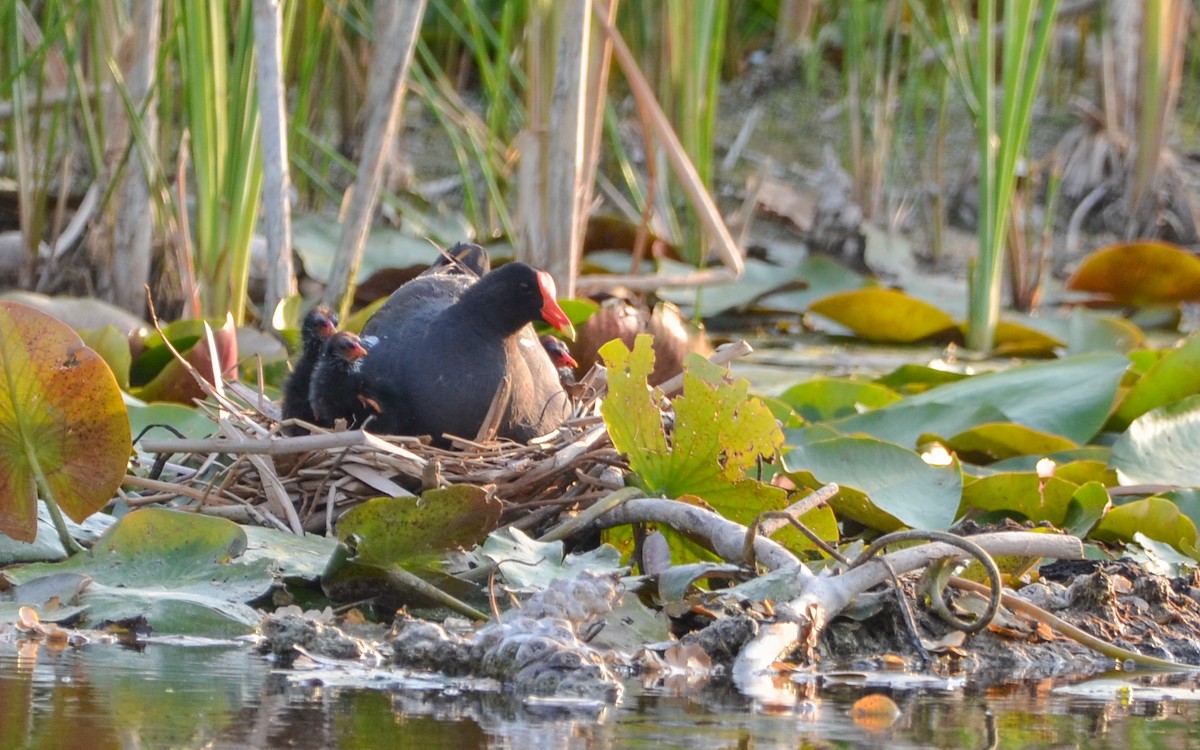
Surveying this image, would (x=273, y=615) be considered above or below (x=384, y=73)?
below

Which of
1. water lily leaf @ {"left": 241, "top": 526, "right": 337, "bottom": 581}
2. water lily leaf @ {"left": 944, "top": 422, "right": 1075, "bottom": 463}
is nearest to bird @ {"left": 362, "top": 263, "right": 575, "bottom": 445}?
water lily leaf @ {"left": 241, "top": 526, "right": 337, "bottom": 581}

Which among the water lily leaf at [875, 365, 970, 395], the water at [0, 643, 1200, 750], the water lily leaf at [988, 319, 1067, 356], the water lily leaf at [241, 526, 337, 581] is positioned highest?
the water at [0, 643, 1200, 750]

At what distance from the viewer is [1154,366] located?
3.99m

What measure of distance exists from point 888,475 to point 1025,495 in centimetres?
26

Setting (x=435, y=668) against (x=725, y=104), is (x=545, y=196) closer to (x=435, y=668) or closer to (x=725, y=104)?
(x=435, y=668)

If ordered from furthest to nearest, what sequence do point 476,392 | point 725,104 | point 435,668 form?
point 725,104 → point 476,392 → point 435,668

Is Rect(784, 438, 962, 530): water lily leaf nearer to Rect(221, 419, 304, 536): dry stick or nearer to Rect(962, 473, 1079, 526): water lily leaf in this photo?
Rect(962, 473, 1079, 526): water lily leaf

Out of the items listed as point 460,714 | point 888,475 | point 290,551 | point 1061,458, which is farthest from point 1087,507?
point 460,714

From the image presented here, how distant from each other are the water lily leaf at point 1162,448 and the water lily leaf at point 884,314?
7.02 ft

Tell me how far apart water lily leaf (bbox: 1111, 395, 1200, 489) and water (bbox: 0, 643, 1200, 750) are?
1.22 meters

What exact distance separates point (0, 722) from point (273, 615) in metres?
0.60

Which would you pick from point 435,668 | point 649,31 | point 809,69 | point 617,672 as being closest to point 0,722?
point 435,668

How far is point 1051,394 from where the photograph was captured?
13.1ft

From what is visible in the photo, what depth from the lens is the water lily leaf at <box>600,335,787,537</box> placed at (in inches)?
109
